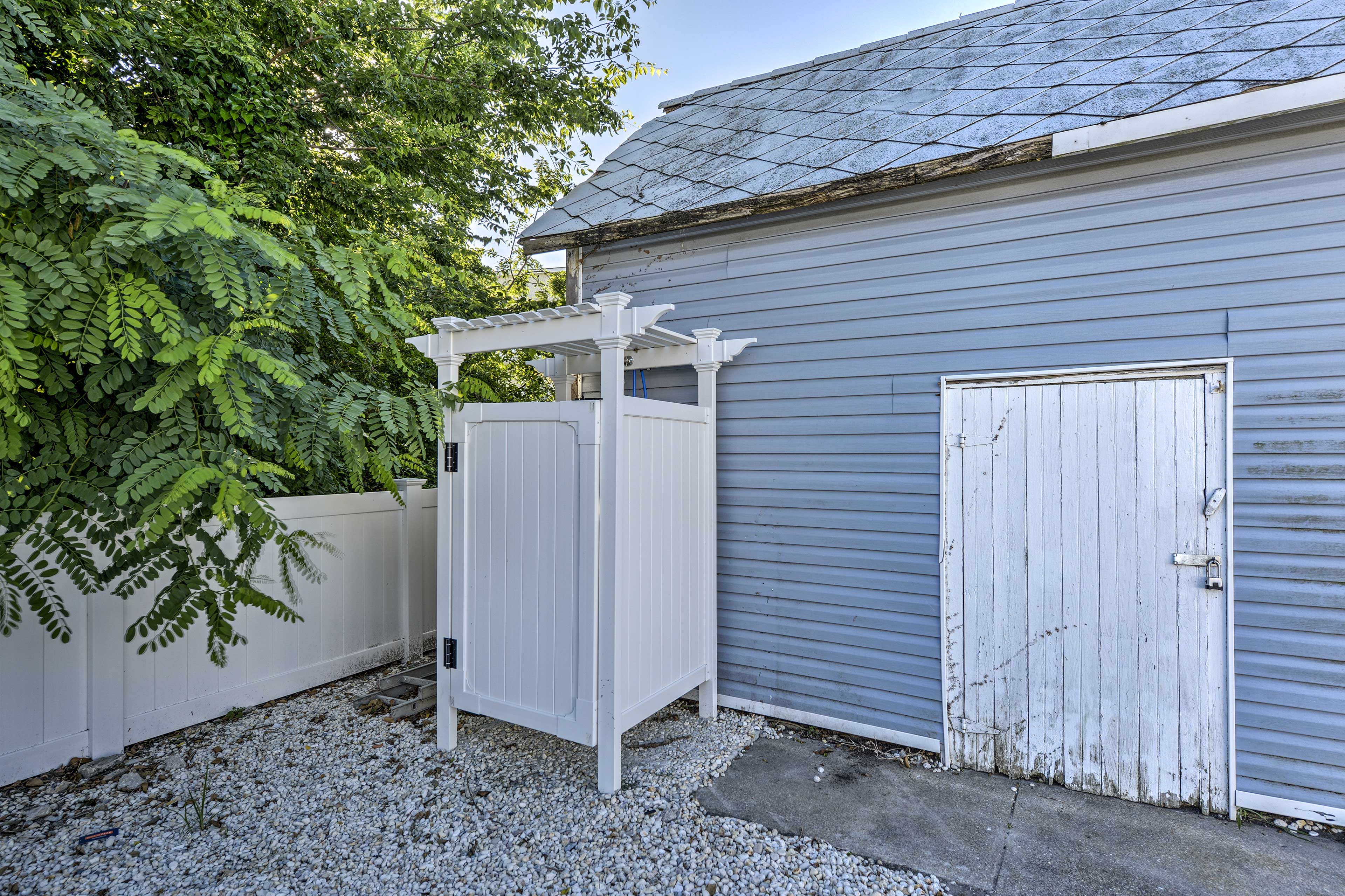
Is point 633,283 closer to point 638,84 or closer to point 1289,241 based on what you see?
point 1289,241

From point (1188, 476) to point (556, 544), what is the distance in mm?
2734

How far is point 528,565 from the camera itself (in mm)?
2967

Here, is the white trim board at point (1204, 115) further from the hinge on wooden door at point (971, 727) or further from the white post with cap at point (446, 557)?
the white post with cap at point (446, 557)

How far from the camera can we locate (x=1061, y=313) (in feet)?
9.52

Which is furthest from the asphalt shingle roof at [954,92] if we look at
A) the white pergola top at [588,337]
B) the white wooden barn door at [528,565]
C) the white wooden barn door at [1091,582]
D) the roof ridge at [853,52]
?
the white wooden barn door at [528,565]

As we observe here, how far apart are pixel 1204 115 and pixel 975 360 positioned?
1242 millimetres

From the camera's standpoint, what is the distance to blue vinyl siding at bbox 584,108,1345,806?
249cm

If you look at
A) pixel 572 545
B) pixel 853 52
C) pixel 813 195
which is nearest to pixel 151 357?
pixel 572 545

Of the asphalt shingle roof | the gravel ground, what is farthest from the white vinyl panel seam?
the gravel ground

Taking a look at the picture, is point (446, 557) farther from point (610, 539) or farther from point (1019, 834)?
point (1019, 834)

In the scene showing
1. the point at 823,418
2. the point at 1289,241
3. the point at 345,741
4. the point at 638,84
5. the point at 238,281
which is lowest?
the point at 345,741

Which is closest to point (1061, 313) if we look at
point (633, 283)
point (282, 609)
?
point (633, 283)

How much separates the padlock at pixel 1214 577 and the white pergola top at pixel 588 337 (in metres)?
2.29

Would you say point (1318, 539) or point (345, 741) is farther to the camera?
point (345, 741)
